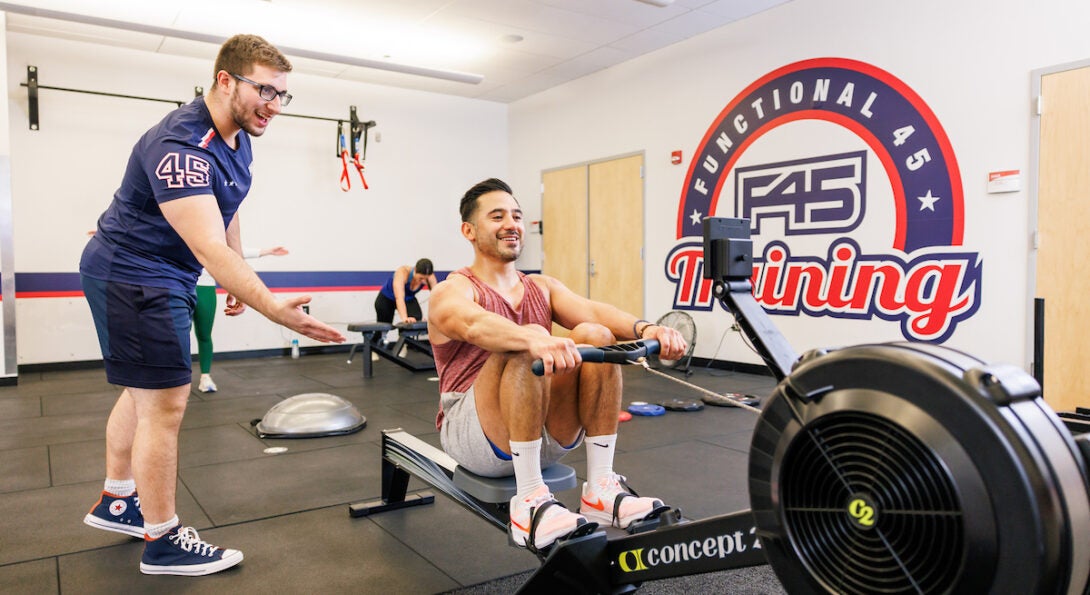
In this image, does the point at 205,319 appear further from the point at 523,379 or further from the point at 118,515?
the point at 523,379

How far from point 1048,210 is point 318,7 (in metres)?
4.97

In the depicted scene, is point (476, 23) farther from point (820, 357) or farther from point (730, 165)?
point (820, 357)

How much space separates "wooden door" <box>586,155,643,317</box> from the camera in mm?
6812

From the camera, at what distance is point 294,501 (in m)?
2.73

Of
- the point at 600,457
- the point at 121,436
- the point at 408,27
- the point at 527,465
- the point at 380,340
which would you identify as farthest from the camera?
the point at 380,340

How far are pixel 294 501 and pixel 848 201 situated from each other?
160 inches

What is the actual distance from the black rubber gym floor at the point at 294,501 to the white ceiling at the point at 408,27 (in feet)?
9.29

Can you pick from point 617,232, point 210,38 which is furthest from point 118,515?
Result: point 617,232

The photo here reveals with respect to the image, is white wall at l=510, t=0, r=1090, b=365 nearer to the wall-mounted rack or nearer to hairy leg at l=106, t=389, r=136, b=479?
the wall-mounted rack

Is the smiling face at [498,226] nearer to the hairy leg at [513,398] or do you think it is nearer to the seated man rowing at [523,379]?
the seated man rowing at [523,379]

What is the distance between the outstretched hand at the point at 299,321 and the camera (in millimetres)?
1656

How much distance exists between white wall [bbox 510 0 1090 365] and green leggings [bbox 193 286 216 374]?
3.70m

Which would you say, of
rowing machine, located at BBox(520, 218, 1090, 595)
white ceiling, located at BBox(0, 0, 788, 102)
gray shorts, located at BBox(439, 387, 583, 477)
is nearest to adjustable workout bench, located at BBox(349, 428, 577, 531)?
gray shorts, located at BBox(439, 387, 583, 477)

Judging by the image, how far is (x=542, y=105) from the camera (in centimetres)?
802
